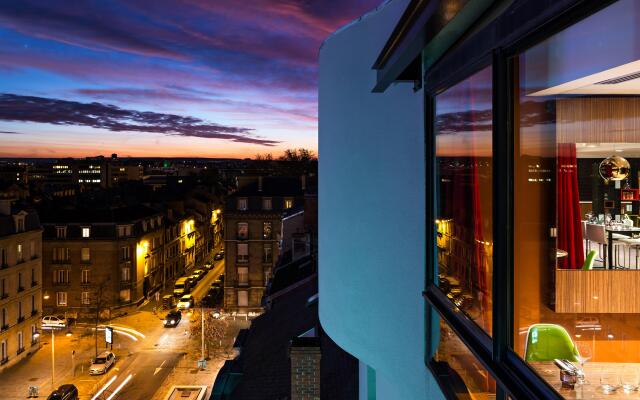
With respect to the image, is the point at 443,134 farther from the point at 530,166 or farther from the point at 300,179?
the point at 300,179

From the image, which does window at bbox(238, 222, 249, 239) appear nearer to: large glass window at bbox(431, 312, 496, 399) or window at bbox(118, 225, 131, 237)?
window at bbox(118, 225, 131, 237)

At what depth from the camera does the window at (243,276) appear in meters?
32.8

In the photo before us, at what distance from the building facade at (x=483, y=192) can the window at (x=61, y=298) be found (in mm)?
32014

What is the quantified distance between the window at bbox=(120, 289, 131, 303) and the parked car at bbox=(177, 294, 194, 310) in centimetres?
337

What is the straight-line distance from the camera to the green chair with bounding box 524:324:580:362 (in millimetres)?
2369

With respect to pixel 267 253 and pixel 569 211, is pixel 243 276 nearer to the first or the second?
pixel 267 253

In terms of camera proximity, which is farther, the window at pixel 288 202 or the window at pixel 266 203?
the window at pixel 266 203

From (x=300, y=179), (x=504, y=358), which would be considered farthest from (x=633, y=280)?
(x=300, y=179)

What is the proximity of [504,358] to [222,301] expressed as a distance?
34871mm

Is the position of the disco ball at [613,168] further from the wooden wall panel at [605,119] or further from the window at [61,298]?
the window at [61,298]

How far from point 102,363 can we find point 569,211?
77.4 ft

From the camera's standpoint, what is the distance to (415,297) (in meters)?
4.15

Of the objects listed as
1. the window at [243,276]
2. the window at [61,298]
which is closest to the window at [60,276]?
the window at [61,298]

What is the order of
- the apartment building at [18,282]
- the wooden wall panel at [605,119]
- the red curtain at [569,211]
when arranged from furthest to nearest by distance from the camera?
the apartment building at [18,282]
the wooden wall panel at [605,119]
the red curtain at [569,211]
